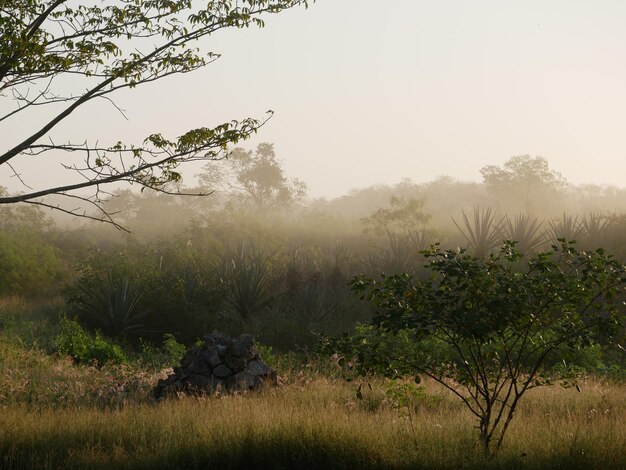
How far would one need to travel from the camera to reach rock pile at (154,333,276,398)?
10.8 m

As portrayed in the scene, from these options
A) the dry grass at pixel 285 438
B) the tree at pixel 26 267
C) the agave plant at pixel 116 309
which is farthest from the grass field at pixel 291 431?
the tree at pixel 26 267

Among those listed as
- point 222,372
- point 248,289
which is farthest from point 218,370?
point 248,289

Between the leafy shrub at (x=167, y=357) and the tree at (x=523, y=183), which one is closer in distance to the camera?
the leafy shrub at (x=167, y=357)

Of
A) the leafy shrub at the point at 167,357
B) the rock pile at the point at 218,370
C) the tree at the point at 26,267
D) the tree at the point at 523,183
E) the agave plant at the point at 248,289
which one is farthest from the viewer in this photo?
the tree at the point at 523,183

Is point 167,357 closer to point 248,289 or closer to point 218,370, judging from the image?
point 218,370

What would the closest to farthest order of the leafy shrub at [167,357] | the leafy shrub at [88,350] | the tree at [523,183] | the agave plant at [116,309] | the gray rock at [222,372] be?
1. the gray rock at [222,372]
2. the leafy shrub at [167,357]
3. the leafy shrub at [88,350]
4. the agave plant at [116,309]
5. the tree at [523,183]

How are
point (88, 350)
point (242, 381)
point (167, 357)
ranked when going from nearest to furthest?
1. point (242, 381)
2. point (88, 350)
3. point (167, 357)

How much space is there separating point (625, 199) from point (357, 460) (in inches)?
2489

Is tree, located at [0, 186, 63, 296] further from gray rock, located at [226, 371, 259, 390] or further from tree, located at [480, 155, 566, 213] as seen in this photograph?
tree, located at [480, 155, 566, 213]

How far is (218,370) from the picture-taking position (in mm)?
11078

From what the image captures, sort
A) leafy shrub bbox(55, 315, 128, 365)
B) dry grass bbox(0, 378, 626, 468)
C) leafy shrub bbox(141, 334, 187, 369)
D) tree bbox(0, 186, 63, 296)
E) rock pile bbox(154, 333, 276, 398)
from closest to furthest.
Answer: dry grass bbox(0, 378, 626, 468) < rock pile bbox(154, 333, 276, 398) < leafy shrub bbox(141, 334, 187, 369) < leafy shrub bbox(55, 315, 128, 365) < tree bbox(0, 186, 63, 296)

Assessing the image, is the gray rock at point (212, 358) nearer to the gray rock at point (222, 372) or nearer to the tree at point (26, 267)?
the gray rock at point (222, 372)

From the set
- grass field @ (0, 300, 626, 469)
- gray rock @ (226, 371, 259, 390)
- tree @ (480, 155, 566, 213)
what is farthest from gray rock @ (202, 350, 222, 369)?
tree @ (480, 155, 566, 213)

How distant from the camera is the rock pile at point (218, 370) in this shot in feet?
35.4
